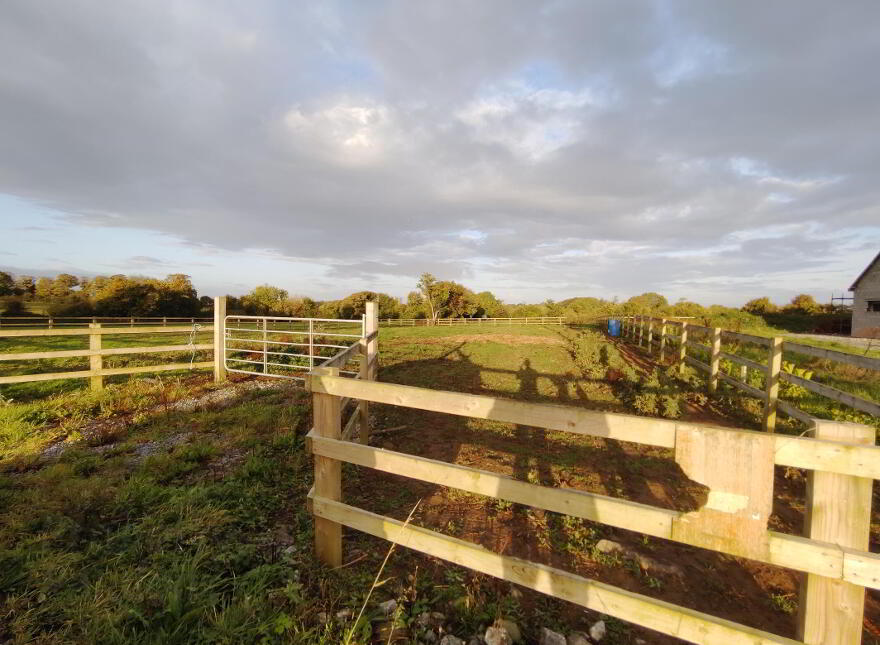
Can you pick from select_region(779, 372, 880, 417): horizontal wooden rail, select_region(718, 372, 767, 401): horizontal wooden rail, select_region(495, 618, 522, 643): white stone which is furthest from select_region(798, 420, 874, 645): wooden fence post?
select_region(718, 372, 767, 401): horizontal wooden rail

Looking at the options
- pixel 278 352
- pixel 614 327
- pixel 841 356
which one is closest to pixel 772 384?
pixel 841 356

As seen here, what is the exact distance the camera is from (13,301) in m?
32.2

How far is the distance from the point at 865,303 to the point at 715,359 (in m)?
27.4

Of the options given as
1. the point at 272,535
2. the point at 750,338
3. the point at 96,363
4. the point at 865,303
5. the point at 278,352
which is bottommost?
the point at 272,535

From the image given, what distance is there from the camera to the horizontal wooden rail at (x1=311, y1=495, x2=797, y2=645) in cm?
162

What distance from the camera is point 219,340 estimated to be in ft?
30.3

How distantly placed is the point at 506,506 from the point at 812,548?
2432 mm

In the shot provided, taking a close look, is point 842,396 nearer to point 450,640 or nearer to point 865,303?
point 450,640

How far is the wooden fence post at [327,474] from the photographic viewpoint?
103 inches

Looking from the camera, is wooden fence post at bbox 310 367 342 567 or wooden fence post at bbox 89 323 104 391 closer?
wooden fence post at bbox 310 367 342 567

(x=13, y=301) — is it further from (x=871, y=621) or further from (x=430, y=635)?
(x=871, y=621)

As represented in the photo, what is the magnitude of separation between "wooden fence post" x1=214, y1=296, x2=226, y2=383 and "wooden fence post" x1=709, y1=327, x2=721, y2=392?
35.9 feet

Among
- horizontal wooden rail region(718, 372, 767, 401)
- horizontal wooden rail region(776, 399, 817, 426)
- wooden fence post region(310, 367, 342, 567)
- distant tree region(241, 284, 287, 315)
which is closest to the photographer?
wooden fence post region(310, 367, 342, 567)

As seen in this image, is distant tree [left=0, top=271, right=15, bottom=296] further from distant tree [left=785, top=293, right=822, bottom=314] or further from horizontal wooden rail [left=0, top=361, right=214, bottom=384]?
distant tree [left=785, top=293, right=822, bottom=314]
